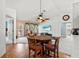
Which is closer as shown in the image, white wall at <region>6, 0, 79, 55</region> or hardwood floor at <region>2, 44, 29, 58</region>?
hardwood floor at <region>2, 44, 29, 58</region>

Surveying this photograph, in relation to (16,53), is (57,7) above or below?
above

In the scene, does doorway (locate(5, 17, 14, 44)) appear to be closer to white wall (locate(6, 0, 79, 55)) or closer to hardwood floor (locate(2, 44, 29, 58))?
white wall (locate(6, 0, 79, 55))

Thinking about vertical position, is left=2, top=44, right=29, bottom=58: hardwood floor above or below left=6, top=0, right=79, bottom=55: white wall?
below

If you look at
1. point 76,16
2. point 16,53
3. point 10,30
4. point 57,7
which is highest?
point 57,7

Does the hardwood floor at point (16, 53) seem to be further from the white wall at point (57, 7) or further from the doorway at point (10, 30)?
the doorway at point (10, 30)

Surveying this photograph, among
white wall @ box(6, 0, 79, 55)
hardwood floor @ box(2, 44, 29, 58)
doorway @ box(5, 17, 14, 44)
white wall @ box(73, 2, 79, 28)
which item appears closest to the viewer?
white wall @ box(73, 2, 79, 28)

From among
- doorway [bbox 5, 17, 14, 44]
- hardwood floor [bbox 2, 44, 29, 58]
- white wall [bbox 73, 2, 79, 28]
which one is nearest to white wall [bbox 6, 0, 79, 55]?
doorway [bbox 5, 17, 14, 44]

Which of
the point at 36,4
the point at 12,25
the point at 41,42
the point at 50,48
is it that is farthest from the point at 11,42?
the point at 50,48

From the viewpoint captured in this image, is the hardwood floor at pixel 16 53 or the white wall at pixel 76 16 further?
the hardwood floor at pixel 16 53

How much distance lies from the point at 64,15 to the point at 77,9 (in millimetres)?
4975

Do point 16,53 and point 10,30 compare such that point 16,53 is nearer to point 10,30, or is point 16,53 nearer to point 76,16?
point 76,16

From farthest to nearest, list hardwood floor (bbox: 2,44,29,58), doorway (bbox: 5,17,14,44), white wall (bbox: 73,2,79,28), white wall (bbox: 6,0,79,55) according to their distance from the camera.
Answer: doorway (bbox: 5,17,14,44) < white wall (bbox: 6,0,79,55) < hardwood floor (bbox: 2,44,29,58) < white wall (bbox: 73,2,79,28)

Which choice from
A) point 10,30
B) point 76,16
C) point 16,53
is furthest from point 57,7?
point 76,16

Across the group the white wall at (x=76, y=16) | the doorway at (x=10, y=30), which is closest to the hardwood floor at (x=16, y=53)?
the doorway at (x=10, y=30)
